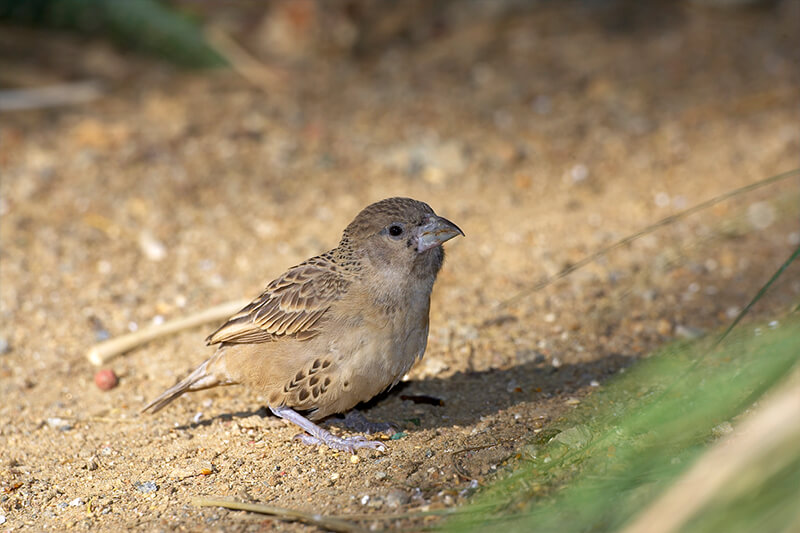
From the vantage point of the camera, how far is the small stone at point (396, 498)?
3234 millimetres

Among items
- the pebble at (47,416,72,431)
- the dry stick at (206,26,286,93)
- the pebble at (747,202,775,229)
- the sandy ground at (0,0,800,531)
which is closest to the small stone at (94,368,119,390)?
the sandy ground at (0,0,800,531)

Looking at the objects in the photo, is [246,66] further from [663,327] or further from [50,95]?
[663,327]

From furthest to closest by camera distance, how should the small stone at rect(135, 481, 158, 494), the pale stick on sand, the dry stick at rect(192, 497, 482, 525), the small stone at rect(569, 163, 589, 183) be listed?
the small stone at rect(569, 163, 589, 183) → the pale stick on sand → the small stone at rect(135, 481, 158, 494) → the dry stick at rect(192, 497, 482, 525)

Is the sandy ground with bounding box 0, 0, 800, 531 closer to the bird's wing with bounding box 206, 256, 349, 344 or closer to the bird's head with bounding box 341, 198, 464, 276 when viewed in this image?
the bird's wing with bounding box 206, 256, 349, 344

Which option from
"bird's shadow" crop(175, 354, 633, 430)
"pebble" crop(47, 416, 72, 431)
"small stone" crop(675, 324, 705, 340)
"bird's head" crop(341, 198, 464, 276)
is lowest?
"pebble" crop(47, 416, 72, 431)

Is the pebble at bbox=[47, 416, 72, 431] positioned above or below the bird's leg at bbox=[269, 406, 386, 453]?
below

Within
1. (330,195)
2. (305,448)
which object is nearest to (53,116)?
(330,195)

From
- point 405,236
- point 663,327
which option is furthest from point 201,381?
point 663,327

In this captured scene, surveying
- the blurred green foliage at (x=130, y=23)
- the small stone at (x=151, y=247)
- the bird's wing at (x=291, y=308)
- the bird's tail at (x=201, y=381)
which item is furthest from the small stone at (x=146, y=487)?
the blurred green foliage at (x=130, y=23)

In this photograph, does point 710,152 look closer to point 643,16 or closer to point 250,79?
point 643,16

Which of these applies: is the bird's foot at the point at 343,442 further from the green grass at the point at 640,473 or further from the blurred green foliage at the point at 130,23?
the blurred green foliage at the point at 130,23

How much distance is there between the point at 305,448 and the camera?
4.08 meters

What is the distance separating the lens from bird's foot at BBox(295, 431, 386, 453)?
12.9 feet

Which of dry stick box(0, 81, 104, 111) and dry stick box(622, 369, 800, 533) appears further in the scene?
dry stick box(0, 81, 104, 111)
